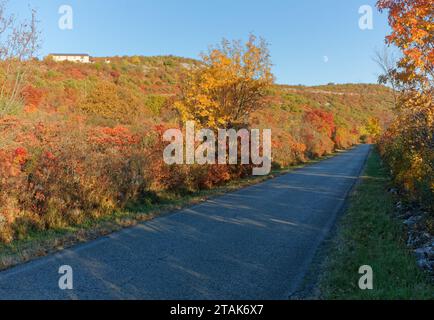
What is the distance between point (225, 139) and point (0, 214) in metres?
11.1

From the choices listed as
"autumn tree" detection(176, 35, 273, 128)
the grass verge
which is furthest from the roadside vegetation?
the grass verge

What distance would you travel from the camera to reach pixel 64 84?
37.6m

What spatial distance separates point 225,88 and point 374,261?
1296cm

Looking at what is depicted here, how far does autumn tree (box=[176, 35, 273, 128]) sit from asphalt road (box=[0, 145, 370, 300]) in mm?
7766

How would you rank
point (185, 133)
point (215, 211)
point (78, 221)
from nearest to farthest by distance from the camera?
1. point (78, 221)
2. point (215, 211)
3. point (185, 133)

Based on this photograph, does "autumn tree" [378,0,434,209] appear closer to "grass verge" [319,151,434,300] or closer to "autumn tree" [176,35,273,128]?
"grass verge" [319,151,434,300]

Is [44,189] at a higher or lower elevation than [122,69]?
lower

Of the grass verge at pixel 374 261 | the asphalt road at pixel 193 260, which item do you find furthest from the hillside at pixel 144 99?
the grass verge at pixel 374 261

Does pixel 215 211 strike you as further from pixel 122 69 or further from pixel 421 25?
pixel 122 69

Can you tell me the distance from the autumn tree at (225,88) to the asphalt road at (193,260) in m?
7.77

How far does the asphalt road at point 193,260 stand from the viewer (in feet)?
15.8

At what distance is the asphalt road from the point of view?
481cm

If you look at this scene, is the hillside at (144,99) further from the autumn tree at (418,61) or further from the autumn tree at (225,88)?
the autumn tree at (418,61)
